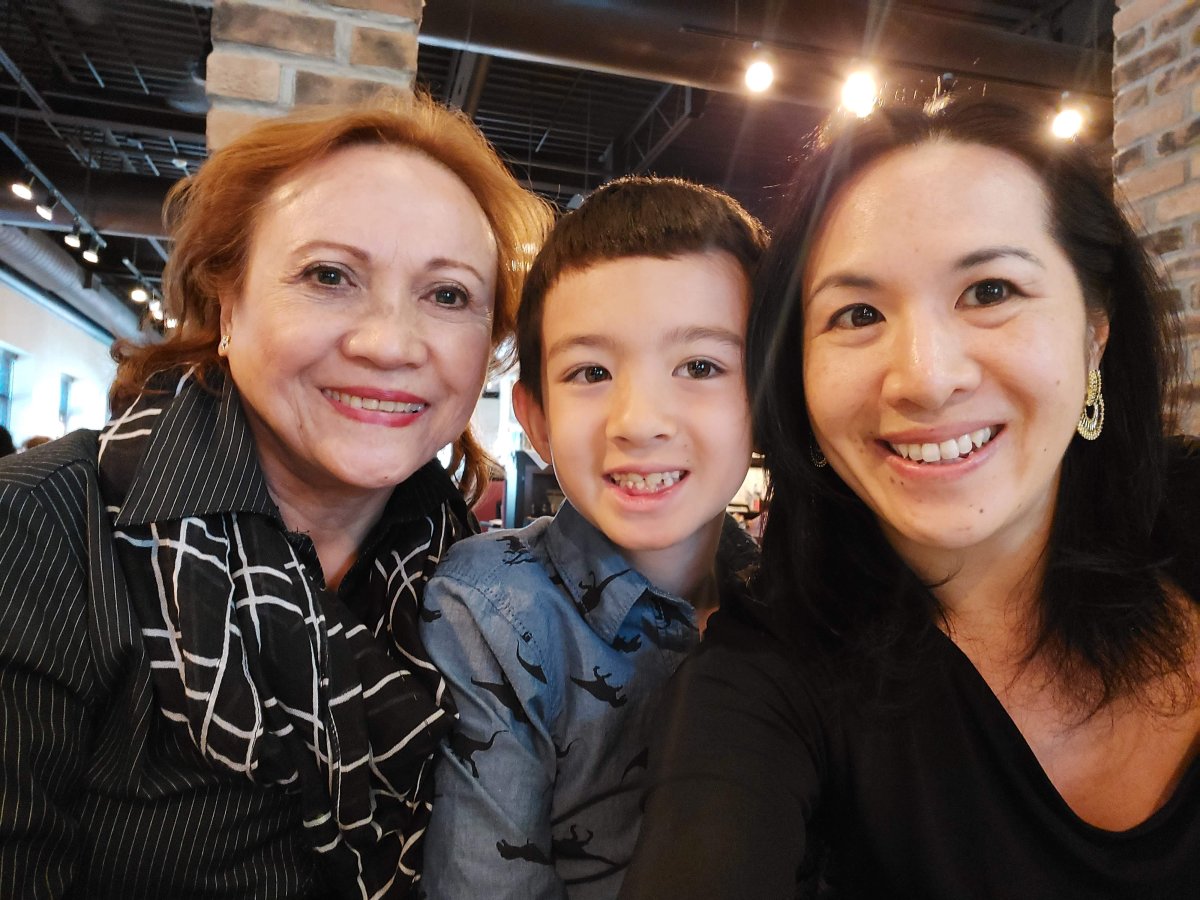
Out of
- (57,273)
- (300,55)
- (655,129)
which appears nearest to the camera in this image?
(300,55)

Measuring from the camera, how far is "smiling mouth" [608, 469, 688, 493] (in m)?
1.28

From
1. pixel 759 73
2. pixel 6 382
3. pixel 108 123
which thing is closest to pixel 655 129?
pixel 759 73

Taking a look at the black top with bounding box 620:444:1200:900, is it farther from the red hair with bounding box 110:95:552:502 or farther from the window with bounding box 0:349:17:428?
the window with bounding box 0:349:17:428


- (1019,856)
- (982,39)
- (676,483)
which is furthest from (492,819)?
(982,39)

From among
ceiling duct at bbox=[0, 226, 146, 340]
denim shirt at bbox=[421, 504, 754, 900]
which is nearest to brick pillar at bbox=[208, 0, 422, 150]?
denim shirt at bbox=[421, 504, 754, 900]

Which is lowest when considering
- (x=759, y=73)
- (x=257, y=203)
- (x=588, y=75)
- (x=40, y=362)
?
(x=257, y=203)

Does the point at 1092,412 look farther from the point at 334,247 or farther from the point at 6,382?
the point at 6,382

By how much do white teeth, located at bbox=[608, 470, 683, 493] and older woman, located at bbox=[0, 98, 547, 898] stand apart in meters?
0.37

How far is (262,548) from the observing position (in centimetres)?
126

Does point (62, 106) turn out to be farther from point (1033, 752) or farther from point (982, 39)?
point (1033, 752)

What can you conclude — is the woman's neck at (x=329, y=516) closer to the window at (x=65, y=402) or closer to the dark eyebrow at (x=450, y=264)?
the dark eyebrow at (x=450, y=264)

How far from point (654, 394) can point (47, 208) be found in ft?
26.7

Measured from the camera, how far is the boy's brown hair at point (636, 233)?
1.33 meters

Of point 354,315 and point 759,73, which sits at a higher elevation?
point 759,73
